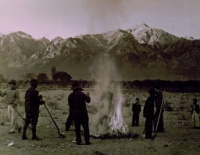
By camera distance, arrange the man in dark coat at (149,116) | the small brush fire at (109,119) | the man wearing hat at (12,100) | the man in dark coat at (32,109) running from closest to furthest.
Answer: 1. the man in dark coat at (32,109)
2. the man in dark coat at (149,116)
3. the man wearing hat at (12,100)
4. the small brush fire at (109,119)

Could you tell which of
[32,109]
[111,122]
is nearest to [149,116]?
[111,122]

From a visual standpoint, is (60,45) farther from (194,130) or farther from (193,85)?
(194,130)

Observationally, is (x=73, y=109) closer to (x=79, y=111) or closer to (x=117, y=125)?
(x=79, y=111)

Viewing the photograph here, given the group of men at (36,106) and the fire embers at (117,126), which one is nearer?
the group of men at (36,106)

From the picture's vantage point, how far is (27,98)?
423 inches

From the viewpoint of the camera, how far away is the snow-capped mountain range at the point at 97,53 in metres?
122

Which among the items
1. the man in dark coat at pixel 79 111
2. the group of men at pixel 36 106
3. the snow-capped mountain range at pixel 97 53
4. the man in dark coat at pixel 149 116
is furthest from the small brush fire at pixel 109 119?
the snow-capped mountain range at pixel 97 53

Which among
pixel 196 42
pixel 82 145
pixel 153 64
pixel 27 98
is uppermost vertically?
pixel 196 42

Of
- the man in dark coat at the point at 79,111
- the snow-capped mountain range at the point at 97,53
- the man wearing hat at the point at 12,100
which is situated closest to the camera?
the man in dark coat at the point at 79,111

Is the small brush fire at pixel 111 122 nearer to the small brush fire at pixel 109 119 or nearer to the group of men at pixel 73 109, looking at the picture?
the small brush fire at pixel 109 119

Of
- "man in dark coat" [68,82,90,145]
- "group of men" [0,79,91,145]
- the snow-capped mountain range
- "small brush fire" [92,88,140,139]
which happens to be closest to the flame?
"small brush fire" [92,88,140,139]

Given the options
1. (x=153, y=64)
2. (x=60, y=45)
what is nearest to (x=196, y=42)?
(x=153, y=64)

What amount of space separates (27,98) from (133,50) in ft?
442

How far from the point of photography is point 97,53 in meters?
131
